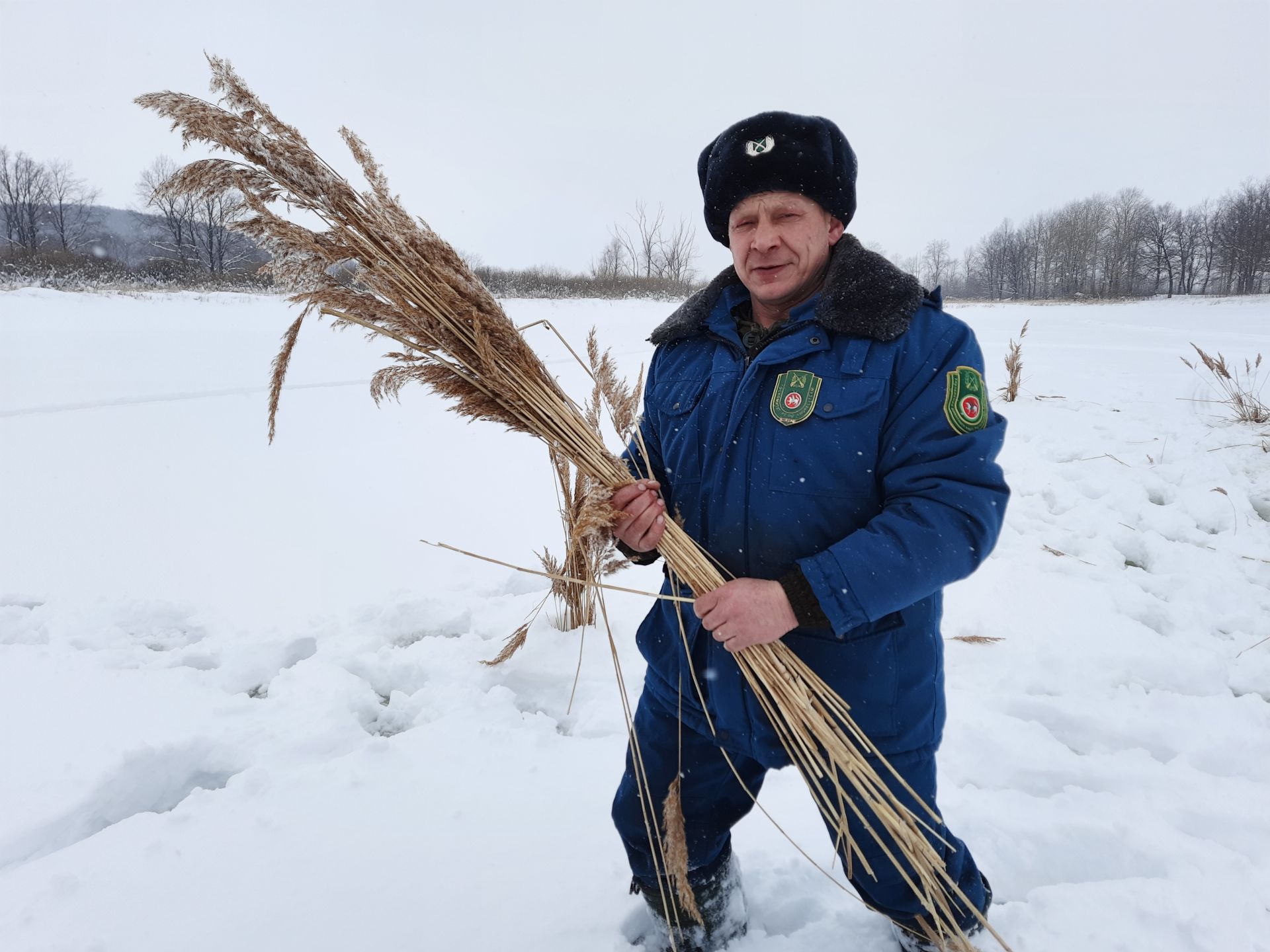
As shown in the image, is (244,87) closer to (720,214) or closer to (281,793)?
(720,214)

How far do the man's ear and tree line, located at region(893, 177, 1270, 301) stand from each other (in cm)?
4161

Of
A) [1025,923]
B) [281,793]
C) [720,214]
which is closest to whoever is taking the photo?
[720,214]

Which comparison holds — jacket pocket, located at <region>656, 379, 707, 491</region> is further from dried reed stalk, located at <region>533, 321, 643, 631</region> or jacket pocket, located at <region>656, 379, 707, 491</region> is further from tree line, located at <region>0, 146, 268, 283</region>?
tree line, located at <region>0, 146, 268, 283</region>

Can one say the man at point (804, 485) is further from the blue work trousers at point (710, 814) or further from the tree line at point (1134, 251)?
the tree line at point (1134, 251)

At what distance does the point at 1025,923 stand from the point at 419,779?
165 centimetres

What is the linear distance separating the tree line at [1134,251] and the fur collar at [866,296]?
41728 mm

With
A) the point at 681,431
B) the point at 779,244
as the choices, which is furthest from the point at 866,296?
the point at 681,431

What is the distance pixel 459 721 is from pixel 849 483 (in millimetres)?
1700

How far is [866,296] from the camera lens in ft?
3.56

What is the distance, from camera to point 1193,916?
4.69 feet

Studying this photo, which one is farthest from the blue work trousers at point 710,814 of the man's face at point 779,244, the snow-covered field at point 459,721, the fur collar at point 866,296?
the man's face at point 779,244

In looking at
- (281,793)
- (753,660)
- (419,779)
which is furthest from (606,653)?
(753,660)

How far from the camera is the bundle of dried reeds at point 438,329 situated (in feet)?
3.24

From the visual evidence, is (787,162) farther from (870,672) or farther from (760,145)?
(870,672)
